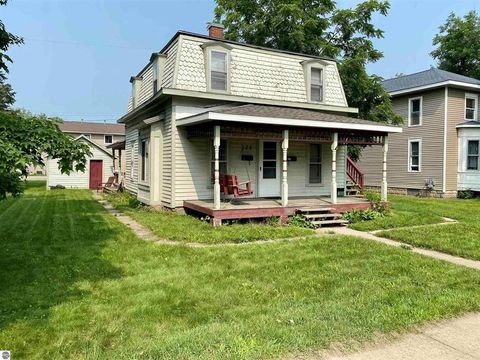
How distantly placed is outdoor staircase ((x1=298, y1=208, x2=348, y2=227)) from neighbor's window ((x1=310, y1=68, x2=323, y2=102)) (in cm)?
516

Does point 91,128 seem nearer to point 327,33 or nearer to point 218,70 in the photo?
point 327,33

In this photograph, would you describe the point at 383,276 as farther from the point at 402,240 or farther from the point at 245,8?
the point at 245,8

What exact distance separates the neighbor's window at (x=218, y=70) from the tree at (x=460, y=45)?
28.4 meters

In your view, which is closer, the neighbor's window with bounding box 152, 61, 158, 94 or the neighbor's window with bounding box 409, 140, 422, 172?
the neighbor's window with bounding box 152, 61, 158, 94

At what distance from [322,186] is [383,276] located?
30.0ft

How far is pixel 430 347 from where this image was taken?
3559 millimetres

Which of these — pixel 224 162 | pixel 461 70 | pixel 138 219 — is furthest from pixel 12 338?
pixel 461 70

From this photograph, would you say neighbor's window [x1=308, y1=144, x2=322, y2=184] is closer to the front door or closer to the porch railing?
the front door

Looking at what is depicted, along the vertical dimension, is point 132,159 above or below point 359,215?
above

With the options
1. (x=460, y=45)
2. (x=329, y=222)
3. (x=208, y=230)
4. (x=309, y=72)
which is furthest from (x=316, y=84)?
(x=460, y=45)

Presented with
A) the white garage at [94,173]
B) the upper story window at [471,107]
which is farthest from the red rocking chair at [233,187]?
the white garage at [94,173]

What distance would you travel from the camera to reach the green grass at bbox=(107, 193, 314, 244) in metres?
8.57

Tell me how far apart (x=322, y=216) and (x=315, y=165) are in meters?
3.98

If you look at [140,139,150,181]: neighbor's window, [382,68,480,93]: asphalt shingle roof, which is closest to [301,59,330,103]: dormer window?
[140,139,150,181]: neighbor's window
